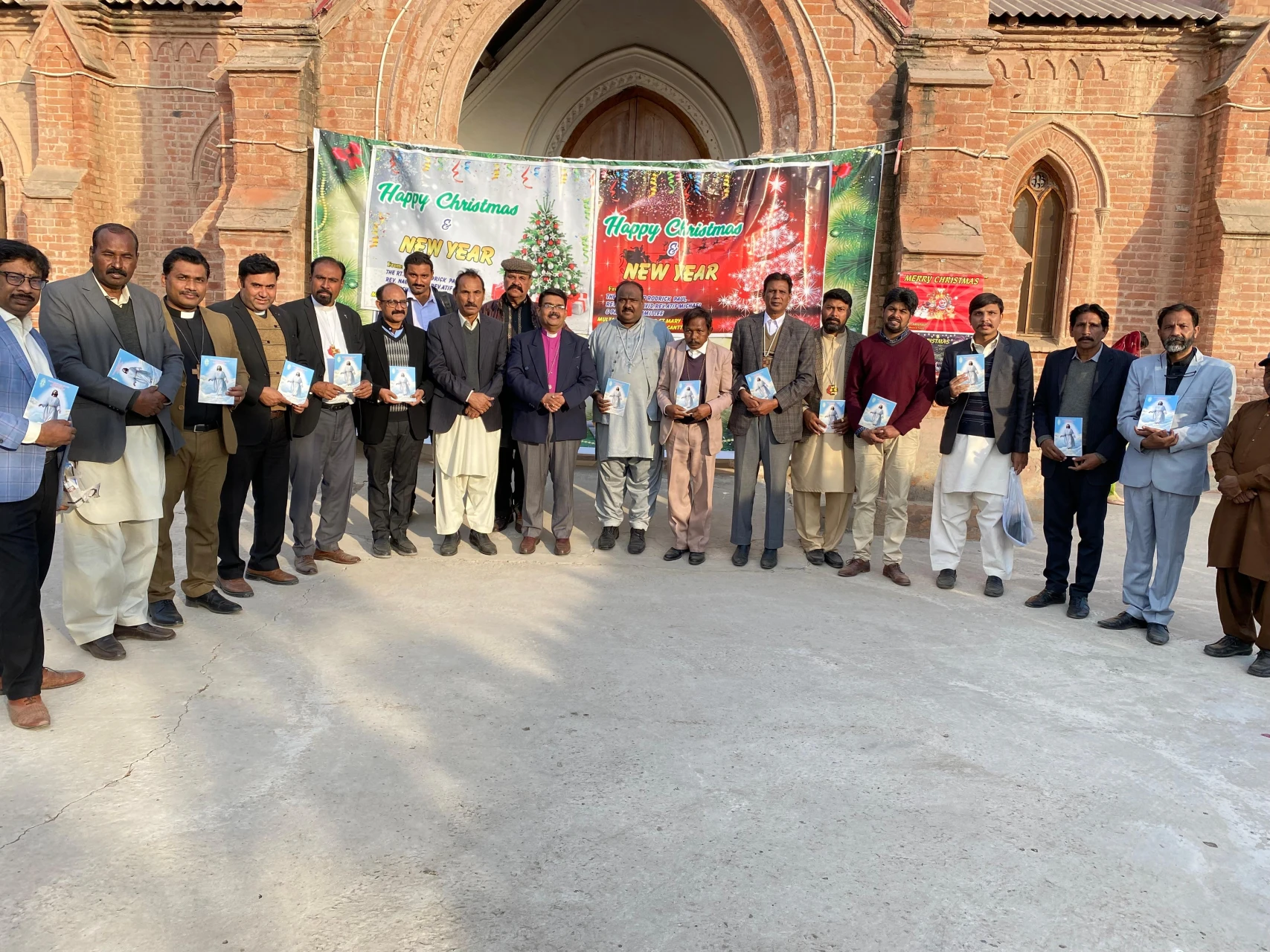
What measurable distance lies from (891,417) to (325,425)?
4023 millimetres

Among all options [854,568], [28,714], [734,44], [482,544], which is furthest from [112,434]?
[734,44]

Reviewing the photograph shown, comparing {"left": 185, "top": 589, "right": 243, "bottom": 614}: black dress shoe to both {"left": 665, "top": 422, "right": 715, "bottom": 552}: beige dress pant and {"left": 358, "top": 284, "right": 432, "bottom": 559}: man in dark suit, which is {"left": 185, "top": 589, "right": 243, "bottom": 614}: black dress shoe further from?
{"left": 665, "top": 422, "right": 715, "bottom": 552}: beige dress pant

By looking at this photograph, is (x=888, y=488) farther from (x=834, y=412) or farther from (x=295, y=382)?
(x=295, y=382)

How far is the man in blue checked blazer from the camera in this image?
3.44m

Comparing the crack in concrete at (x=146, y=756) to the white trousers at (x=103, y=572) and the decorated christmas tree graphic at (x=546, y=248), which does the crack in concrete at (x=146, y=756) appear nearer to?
the white trousers at (x=103, y=572)

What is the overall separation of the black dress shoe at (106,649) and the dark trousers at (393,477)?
2254mm

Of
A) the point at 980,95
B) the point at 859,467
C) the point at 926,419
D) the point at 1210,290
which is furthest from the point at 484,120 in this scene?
the point at 1210,290

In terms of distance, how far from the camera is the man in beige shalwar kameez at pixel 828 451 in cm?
641

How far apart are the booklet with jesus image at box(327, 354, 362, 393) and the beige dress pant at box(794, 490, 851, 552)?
3.41 meters

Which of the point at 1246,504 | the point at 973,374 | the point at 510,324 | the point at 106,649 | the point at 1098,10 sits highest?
the point at 1098,10

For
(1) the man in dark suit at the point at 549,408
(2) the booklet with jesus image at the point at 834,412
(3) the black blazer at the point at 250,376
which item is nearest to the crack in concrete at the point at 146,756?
(3) the black blazer at the point at 250,376

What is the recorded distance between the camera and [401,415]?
6312 mm

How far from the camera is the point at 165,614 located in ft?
15.8

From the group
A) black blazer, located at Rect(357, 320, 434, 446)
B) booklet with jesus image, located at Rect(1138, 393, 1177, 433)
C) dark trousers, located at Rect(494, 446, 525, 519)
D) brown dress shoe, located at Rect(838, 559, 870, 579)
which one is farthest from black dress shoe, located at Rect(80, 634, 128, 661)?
booklet with jesus image, located at Rect(1138, 393, 1177, 433)
